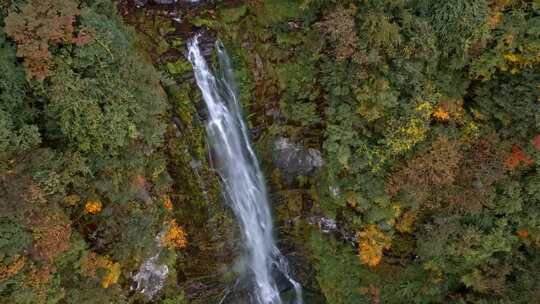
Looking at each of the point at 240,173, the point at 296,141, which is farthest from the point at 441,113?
the point at 240,173

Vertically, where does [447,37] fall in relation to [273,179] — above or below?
above

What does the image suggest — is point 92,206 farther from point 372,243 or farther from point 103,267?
point 372,243

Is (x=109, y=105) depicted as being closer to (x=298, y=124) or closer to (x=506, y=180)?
(x=298, y=124)

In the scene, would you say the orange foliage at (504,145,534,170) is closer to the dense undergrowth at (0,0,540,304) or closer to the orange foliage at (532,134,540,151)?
the dense undergrowth at (0,0,540,304)

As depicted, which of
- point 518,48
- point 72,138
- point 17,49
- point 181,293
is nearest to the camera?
point 17,49

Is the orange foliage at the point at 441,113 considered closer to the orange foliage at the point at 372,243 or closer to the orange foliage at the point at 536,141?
the orange foliage at the point at 536,141

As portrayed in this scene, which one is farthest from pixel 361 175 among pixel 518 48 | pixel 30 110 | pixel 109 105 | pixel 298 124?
pixel 30 110

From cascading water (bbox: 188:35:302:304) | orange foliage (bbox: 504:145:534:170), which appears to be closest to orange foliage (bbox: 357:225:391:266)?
cascading water (bbox: 188:35:302:304)
